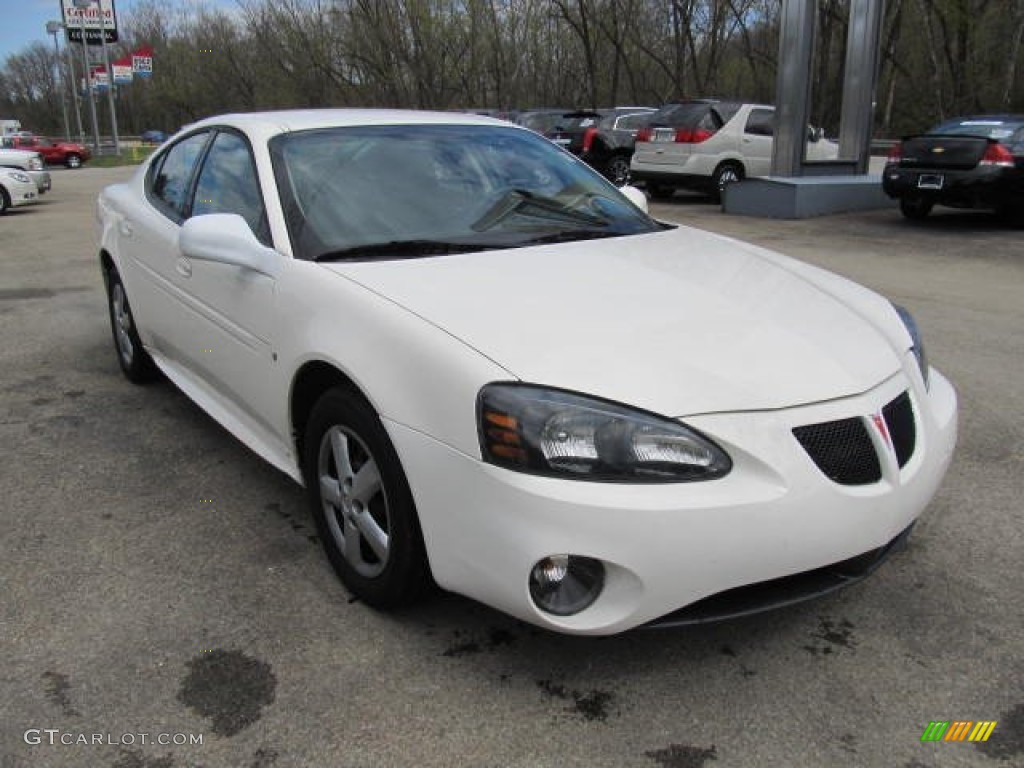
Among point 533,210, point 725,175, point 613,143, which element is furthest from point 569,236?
point 613,143

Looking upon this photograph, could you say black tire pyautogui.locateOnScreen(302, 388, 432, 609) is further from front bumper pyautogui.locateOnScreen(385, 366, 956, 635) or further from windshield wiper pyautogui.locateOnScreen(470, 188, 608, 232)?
windshield wiper pyautogui.locateOnScreen(470, 188, 608, 232)

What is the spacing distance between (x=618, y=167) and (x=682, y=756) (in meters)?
16.6

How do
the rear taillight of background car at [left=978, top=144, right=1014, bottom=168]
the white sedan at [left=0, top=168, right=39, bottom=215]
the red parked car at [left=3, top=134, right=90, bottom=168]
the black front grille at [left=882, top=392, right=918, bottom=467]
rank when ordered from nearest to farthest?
the black front grille at [left=882, top=392, right=918, bottom=467]
the rear taillight of background car at [left=978, top=144, right=1014, bottom=168]
the white sedan at [left=0, top=168, right=39, bottom=215]
the red parked car at [left=3, top=134, right=90, bottom=168]

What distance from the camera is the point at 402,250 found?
9.48 feet

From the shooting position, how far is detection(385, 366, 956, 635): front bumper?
6.61 feet

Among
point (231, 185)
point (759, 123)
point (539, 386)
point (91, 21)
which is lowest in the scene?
point (539, 386)

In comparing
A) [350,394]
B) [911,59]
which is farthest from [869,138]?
[911,59]

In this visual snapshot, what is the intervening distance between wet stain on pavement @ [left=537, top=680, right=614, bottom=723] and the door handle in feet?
7.40

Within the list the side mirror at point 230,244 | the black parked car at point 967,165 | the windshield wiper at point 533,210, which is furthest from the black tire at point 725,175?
the side mirror at point 230,244

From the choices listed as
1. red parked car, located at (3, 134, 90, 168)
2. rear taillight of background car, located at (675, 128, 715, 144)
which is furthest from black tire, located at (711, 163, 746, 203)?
red parked car, located at (3, 134, 90, 168)

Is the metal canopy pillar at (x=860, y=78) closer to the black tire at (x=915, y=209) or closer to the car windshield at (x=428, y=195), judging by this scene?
the black tire at (x=915, y=209)

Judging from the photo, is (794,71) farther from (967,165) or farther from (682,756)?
(682,756)

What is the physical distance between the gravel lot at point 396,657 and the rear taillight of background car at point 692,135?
11.9m

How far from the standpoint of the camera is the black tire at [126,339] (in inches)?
189
